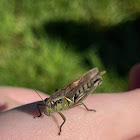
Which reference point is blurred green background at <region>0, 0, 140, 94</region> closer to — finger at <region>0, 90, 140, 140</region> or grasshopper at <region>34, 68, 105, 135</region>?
grasshopper at <region>34, 68, 105, 135</region>

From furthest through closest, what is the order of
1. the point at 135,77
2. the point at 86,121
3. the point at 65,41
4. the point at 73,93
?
1. the point at 65,41
2. the point at 135,77
3. the point at 73,93
4. the point at 86,121

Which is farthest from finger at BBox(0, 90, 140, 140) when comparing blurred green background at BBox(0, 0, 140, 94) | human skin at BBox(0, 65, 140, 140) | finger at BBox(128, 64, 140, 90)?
blurred green background at BBox(0, 0, 140, 94)

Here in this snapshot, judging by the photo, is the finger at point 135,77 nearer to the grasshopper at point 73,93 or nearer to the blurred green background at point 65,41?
the grasshopper at point 73,93

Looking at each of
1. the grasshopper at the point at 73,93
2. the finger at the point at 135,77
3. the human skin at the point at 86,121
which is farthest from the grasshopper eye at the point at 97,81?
the finger at the point at 135,77

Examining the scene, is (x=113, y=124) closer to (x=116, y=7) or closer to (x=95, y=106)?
(x=95, y=106)


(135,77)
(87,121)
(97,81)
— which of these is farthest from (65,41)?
Result: (87,121)

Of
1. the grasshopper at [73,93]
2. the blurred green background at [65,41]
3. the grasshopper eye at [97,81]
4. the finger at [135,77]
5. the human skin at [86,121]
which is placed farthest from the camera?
the blurred green background at [65,41]

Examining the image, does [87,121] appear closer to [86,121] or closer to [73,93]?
[86,121]
